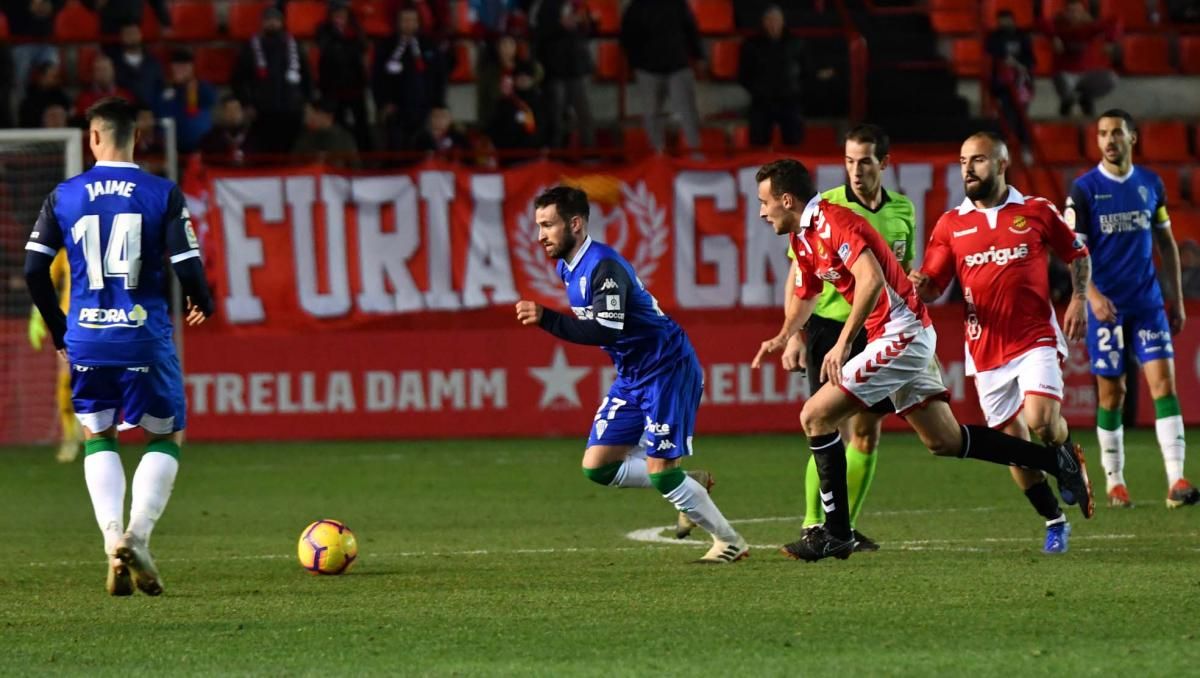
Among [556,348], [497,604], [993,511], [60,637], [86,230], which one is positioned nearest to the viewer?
[60,637]

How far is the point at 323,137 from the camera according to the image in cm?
2083

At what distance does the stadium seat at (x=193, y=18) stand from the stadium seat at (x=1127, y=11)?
11.0 m

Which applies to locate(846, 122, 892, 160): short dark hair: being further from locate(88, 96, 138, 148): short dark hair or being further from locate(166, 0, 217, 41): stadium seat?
locate(166, 0, 217, 41): stadium seat

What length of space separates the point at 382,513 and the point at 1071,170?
10375mm

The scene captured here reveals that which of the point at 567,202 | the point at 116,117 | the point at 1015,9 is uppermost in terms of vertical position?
the point at 1015,9

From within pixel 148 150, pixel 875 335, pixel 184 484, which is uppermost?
pixel 148 150

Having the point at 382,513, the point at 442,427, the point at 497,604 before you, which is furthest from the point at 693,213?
the point at 497,604

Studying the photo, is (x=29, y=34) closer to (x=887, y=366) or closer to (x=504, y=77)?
(x=504, y=77)

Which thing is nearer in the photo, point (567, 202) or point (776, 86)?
point (567, 202)

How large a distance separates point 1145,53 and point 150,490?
19522mm

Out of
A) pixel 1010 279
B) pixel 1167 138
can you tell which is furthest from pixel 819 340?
pixel 1167 138

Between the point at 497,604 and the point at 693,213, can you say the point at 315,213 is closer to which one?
the point at 693,213

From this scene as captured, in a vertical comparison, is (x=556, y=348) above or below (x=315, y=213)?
below

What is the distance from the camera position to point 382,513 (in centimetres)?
1324
